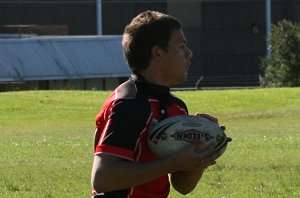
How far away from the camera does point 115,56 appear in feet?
181

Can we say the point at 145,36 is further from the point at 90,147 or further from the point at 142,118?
the point at 90,147

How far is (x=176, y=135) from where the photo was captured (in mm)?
4910

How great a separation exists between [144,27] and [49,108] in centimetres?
2594

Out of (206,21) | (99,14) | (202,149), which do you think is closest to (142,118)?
(202,149)

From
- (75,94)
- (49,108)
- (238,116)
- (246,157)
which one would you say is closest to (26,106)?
(49,108)

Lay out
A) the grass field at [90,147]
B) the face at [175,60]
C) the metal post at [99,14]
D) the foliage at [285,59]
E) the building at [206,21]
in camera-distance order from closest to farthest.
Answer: the face at [175,60]
the grass field at [90,147]
the foliage at [285,59]
the metal post at [99,14]
the building at [206,21]

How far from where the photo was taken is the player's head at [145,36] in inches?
192

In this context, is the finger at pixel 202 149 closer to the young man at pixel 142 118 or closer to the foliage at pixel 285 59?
the young man at pixel 142 118

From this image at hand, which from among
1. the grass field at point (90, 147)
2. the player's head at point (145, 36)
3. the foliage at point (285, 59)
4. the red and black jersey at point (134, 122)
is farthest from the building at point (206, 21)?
the player's head at point (145, 36)

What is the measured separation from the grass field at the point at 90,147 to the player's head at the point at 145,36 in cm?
641

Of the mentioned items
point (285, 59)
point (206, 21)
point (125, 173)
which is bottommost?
point (206, 21)

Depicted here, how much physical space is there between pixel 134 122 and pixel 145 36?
0.39 m

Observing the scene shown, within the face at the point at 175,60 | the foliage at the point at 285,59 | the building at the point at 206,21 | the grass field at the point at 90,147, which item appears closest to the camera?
the face at the point at 175,60

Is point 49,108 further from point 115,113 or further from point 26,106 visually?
point 115,113
